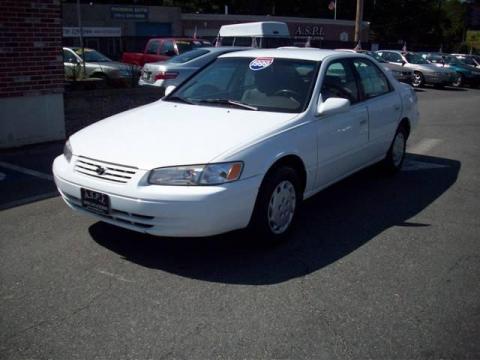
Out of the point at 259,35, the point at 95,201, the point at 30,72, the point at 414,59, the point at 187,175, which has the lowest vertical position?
the point at 95,201

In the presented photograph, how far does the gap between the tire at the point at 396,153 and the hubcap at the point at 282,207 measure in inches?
98.6

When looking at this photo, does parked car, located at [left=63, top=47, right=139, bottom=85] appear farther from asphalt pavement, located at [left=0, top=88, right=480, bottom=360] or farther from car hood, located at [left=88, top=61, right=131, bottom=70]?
asphalt pavement, located at [left=0, top=88, right=480, bottom=360]

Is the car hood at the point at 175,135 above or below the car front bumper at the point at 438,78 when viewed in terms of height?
above

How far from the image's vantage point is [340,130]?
504 centimetres

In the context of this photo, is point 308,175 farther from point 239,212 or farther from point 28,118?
point 28,118

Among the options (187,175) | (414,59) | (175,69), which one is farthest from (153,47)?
(187,175)

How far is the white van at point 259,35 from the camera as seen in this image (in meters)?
19.0

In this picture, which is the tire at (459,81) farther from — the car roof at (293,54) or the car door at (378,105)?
the car roof at (293,54)

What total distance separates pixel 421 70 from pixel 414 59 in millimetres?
1022

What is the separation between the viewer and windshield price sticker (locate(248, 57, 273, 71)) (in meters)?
5.20

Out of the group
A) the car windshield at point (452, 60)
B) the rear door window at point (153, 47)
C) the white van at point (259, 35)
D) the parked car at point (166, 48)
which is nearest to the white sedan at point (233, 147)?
the parked car at point (166, 48)

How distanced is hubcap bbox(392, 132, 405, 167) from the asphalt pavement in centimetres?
101

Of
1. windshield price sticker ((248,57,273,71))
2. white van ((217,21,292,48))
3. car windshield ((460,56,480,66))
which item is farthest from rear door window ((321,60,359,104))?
car windshield ((460,56,480,66))

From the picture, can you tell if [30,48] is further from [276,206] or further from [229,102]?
[276,206]
